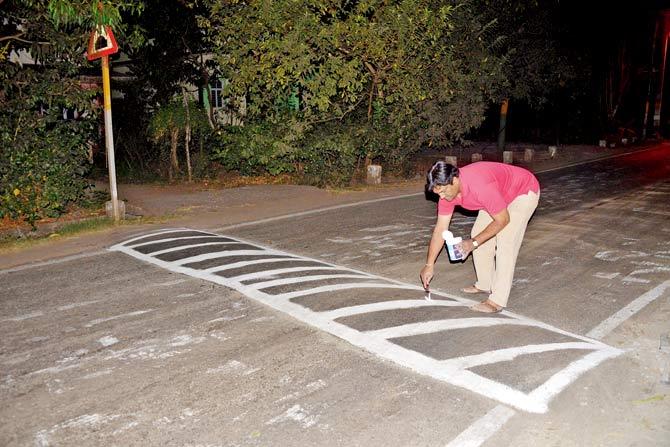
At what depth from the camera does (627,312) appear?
5.66m

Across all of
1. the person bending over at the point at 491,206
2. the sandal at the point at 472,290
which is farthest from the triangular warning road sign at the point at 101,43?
the sandal at the point at 472,290

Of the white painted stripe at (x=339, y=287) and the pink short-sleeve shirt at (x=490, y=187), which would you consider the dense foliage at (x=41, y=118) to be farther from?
the pink short-sleeve shirt at (x=490, y=187)

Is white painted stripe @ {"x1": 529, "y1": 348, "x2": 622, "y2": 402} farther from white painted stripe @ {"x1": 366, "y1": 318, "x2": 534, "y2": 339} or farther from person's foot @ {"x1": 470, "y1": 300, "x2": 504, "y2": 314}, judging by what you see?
person's foot @ {"x1": 470, "y1": 300, "x2": 504, "y2": 314}

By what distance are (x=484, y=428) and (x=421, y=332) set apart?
152 cm

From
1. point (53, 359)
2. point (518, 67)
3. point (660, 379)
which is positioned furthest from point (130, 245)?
point (518, 67)

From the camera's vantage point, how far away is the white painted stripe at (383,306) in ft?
18.0

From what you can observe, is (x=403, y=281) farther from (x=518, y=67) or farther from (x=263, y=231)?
(x=518, y=67)

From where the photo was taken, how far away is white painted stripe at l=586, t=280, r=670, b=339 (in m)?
5.18

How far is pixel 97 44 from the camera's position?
9594mm

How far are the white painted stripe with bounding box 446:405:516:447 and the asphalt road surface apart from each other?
12 mm

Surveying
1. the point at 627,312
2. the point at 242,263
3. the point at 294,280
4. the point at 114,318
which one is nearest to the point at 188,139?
the point at 242,263

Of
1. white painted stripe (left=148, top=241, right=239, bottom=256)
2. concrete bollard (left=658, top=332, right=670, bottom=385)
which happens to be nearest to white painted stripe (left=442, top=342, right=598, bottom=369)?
concrete bollard (left=658, top=332, right=670, bottom=385)

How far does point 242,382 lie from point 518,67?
770 inches

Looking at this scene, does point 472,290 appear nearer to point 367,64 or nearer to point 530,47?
point 367,64
